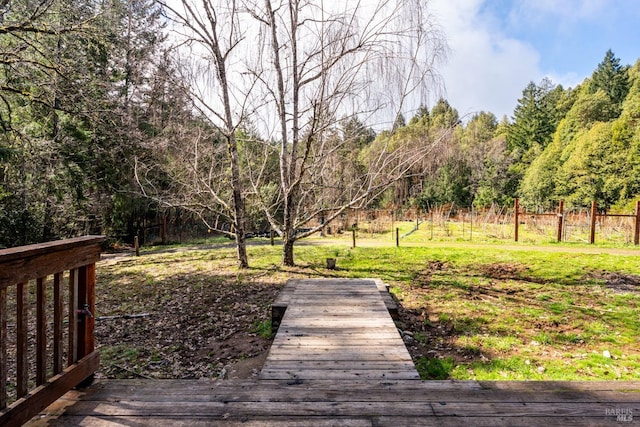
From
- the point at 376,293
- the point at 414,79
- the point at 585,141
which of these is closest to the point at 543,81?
the point at 585,141

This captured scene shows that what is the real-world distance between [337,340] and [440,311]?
2725 millimetres

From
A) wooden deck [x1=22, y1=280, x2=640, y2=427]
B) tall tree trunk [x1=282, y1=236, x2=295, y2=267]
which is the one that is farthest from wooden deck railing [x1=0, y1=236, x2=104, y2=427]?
tall tree trunk [x1=282, y1=236, x2=295, y2=267]

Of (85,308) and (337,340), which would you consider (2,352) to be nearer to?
(85,308)

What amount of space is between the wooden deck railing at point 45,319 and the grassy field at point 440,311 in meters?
1.73

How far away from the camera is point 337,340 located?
9.99ft

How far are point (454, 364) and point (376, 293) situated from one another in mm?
1302

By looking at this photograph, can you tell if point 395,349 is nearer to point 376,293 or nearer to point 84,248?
point 376,293

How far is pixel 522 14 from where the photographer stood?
865 centimetres

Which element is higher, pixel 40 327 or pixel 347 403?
pixel 40 327

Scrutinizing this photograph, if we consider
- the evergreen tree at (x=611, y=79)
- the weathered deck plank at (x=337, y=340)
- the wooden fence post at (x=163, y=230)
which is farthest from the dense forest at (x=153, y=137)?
the evergreen tree at (x=611, y=79)

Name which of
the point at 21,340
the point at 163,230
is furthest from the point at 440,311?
the point at 163,230

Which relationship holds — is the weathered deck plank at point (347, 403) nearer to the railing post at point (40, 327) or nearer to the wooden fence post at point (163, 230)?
the railing post at point (40, 327)

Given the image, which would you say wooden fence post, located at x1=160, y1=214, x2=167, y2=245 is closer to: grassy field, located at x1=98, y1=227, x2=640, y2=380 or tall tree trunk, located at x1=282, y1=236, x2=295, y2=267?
grassy field, located at x1=98, y1=227, x2=640, y2=380

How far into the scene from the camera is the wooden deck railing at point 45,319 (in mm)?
1546
